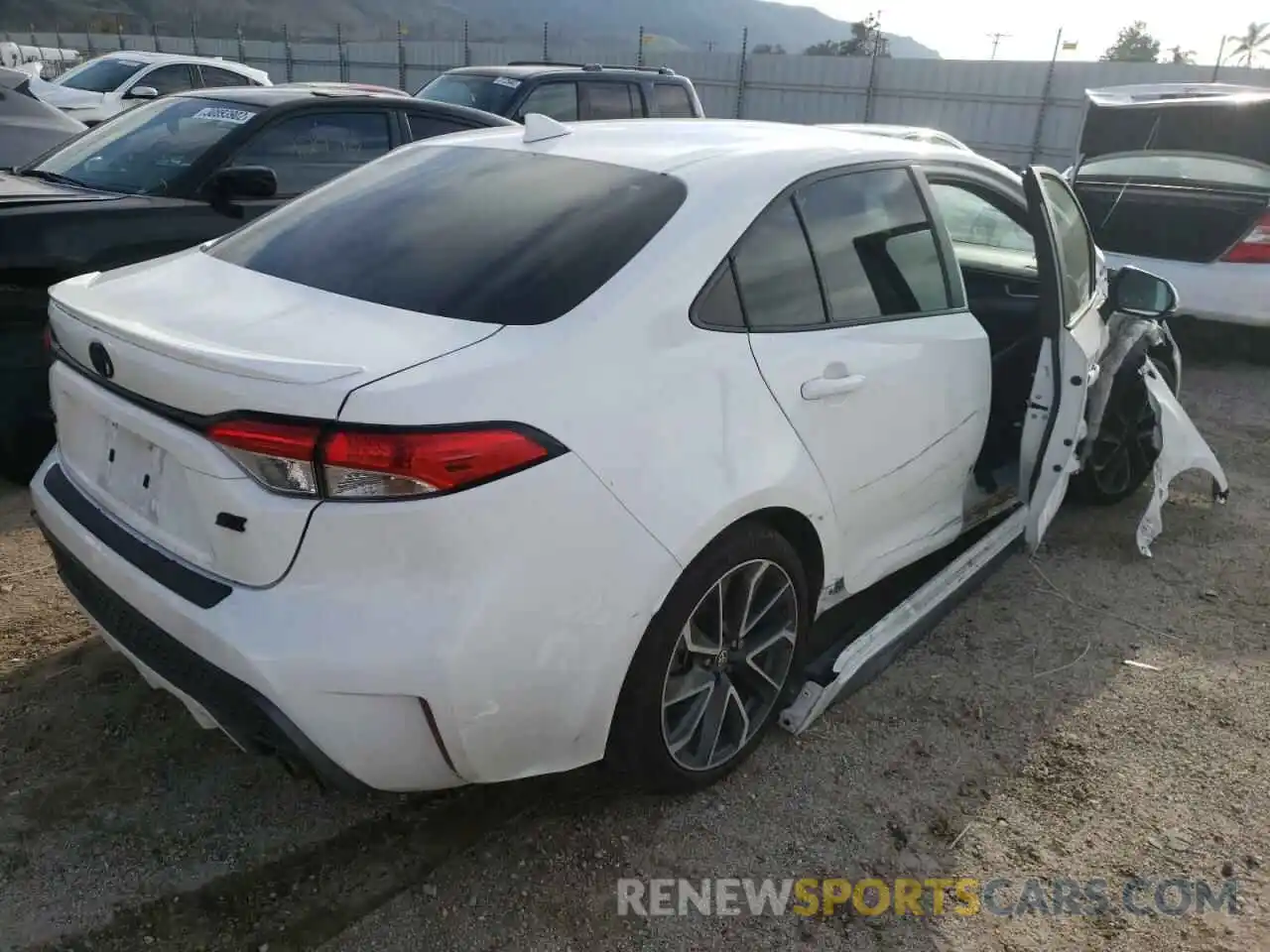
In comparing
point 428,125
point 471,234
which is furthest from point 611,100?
point 471,234

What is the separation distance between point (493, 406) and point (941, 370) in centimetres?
171

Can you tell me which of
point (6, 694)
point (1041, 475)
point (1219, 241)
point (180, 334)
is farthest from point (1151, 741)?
point (1219, 241)

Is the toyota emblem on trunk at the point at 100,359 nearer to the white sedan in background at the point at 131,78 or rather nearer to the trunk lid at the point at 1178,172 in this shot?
the trunk lid at the point at 1178,172

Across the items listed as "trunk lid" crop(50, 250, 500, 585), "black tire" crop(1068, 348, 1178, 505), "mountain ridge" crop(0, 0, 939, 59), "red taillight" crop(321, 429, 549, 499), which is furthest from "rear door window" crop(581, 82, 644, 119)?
"mountain ridge" crop(0, 0, 939, 59)

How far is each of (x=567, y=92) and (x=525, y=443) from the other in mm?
8129

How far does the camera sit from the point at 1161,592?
3.99 metres

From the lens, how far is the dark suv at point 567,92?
29.7 feet

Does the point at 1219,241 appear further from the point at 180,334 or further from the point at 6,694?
the point at 6,694

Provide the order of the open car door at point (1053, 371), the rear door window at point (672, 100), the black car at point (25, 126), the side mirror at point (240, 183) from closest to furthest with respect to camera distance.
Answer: the open car door at point (1053, 371) < the side mirror at point (240, 183) < the black car at point (25, 126) < the rear door window at point (672, 100)

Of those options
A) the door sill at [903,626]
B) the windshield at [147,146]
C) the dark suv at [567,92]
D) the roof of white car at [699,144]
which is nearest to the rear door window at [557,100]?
the dark suv at [567,92]

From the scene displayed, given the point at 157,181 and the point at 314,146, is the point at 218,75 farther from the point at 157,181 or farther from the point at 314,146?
the point at 157,181

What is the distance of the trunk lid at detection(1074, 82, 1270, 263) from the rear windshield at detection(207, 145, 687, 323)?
5.67 meters

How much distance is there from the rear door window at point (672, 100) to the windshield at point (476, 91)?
1.56 meters

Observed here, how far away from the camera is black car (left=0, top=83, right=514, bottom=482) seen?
405 centimetres
